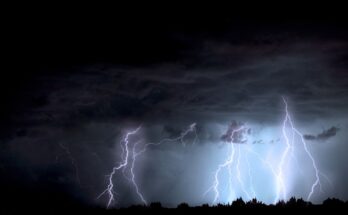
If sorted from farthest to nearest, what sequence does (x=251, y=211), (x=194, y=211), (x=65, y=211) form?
(x=65, y=211)
(x=194, y=211)
(x=251, y=211)

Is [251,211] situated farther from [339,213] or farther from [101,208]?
[101,208]

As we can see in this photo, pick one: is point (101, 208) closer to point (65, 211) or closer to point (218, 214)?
point (65, 211)

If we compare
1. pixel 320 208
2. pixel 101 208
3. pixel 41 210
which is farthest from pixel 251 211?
pixel 41 210

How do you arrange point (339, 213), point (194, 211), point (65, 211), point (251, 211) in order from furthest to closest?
1. point (65, 211)
2. point (194, 211)
3. point (251, 211)
4. point (339, 213)

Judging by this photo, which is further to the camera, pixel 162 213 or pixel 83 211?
pixel 83 211

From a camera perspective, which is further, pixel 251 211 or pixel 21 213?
pixel 21 213

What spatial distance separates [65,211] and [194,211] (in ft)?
24.0

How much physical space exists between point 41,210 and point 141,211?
22.0ft

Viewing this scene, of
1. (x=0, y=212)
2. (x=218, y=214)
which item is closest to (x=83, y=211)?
(x=0, y=212)

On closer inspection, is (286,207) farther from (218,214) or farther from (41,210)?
(41,210)

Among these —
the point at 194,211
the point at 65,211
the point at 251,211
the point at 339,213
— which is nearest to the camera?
the point at 339,213

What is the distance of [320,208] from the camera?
2444 cm

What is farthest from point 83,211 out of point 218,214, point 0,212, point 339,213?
point 339,213

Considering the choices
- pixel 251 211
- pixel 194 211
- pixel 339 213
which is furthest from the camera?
pixel 194 211
